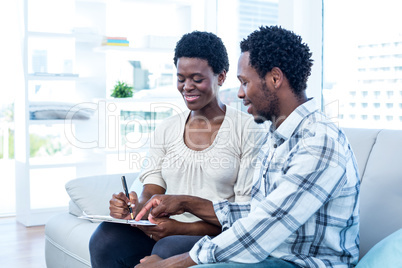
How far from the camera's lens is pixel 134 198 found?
5.92 feet

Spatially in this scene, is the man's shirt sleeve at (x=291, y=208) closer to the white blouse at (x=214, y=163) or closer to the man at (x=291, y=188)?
the man at (x=291, y=188)

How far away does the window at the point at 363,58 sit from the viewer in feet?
7.89

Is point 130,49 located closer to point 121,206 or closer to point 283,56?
point 121,206

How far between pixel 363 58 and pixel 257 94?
133cm

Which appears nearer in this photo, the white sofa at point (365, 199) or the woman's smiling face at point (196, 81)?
the white sofa at point (365, 199)

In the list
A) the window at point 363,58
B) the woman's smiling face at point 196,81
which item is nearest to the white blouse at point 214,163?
the woman's smiling face at point 196,81

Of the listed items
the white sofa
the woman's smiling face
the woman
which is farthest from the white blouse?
the white sofa

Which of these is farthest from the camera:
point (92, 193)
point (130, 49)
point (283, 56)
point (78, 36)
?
point (130, 49)

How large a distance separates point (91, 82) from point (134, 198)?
239 cm

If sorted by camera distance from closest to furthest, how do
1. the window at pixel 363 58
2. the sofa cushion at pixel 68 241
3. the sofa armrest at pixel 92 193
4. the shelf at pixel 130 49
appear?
1. the sofa cushion at pixel 68 241
2. the sofa armrest at pixel 92 193
3. the window at pixel 363 58
4. the shelf at pixel 130 49

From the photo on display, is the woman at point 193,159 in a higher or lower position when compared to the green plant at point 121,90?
lower

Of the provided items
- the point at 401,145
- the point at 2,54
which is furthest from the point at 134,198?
the point at 2,54

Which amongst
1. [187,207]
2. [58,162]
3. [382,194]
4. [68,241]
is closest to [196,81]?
[187,207]

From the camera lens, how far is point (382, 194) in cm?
167
